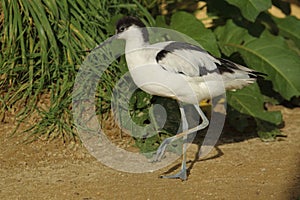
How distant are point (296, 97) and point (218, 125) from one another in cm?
85

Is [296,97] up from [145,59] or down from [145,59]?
down

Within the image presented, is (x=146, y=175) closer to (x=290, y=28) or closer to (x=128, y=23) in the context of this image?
(x=128, y=23)

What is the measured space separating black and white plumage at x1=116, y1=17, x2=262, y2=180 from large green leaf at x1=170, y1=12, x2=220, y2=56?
2.07 ft

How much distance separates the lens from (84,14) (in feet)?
15.9

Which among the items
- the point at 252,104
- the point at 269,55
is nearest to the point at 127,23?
the point at 252,104

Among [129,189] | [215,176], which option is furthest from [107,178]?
[215,176]

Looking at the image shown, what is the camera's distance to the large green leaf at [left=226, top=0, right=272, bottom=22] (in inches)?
191

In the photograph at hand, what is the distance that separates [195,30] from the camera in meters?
5.00

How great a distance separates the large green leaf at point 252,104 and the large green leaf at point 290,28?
696 mm

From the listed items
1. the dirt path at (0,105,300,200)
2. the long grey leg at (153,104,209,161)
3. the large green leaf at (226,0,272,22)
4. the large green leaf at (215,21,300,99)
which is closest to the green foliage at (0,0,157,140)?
the dirt path at (0,105,300,200)

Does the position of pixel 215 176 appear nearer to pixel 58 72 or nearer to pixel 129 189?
pixel 129 189

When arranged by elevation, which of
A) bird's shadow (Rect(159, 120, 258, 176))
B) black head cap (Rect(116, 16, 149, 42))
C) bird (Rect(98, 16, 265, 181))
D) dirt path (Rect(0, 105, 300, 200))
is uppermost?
black head cap (Rect(116, 16, 149, 42))

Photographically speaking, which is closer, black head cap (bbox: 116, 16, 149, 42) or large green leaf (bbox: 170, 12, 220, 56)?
→ black head cap (bbox: 116, 16, 149, 42)

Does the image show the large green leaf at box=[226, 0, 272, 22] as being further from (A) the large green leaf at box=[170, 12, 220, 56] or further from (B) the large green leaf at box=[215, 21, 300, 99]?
(B) the large green leaf at box=[215, 21, 300, 99]
